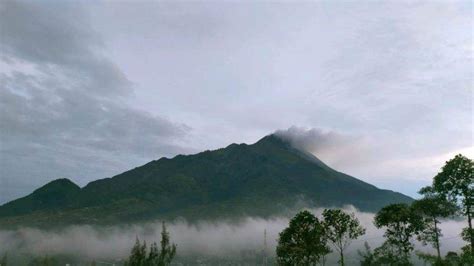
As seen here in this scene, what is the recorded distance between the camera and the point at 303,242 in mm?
80812

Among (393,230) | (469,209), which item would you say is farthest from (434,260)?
(393,230)

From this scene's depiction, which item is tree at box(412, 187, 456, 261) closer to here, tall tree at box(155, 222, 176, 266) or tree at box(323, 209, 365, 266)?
tree at box(323, 209, 365, 266)

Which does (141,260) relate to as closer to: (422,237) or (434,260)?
(422,237)

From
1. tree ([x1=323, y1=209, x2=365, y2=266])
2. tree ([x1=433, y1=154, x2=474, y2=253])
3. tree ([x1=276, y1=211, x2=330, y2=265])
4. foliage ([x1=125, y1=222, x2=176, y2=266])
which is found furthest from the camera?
foliage ([x1=125, y1=222, x2=176, y2=266])

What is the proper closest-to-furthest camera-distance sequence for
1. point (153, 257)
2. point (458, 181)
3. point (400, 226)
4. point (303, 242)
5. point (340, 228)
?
1. point (458, 181)
2. point (400, 226)
3. point (340, 228)
4. point (303, 242)
5. point (153, 257)

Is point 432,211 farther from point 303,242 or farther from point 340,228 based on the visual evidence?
point 303,242

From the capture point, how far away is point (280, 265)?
86.7 metres

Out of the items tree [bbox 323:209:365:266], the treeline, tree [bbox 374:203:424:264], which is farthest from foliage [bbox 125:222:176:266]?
tree [bbox 374:203:424:264]

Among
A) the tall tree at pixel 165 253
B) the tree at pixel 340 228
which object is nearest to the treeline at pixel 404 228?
the tree at pixel 340 228

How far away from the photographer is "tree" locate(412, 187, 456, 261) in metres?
53.8

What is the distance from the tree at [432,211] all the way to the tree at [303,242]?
20.9m

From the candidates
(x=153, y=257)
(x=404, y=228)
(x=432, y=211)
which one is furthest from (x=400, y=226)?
(x=153, y=257)

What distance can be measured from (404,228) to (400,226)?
84cm

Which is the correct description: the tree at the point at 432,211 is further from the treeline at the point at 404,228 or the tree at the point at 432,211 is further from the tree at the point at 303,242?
the tree at the point at 303,242
